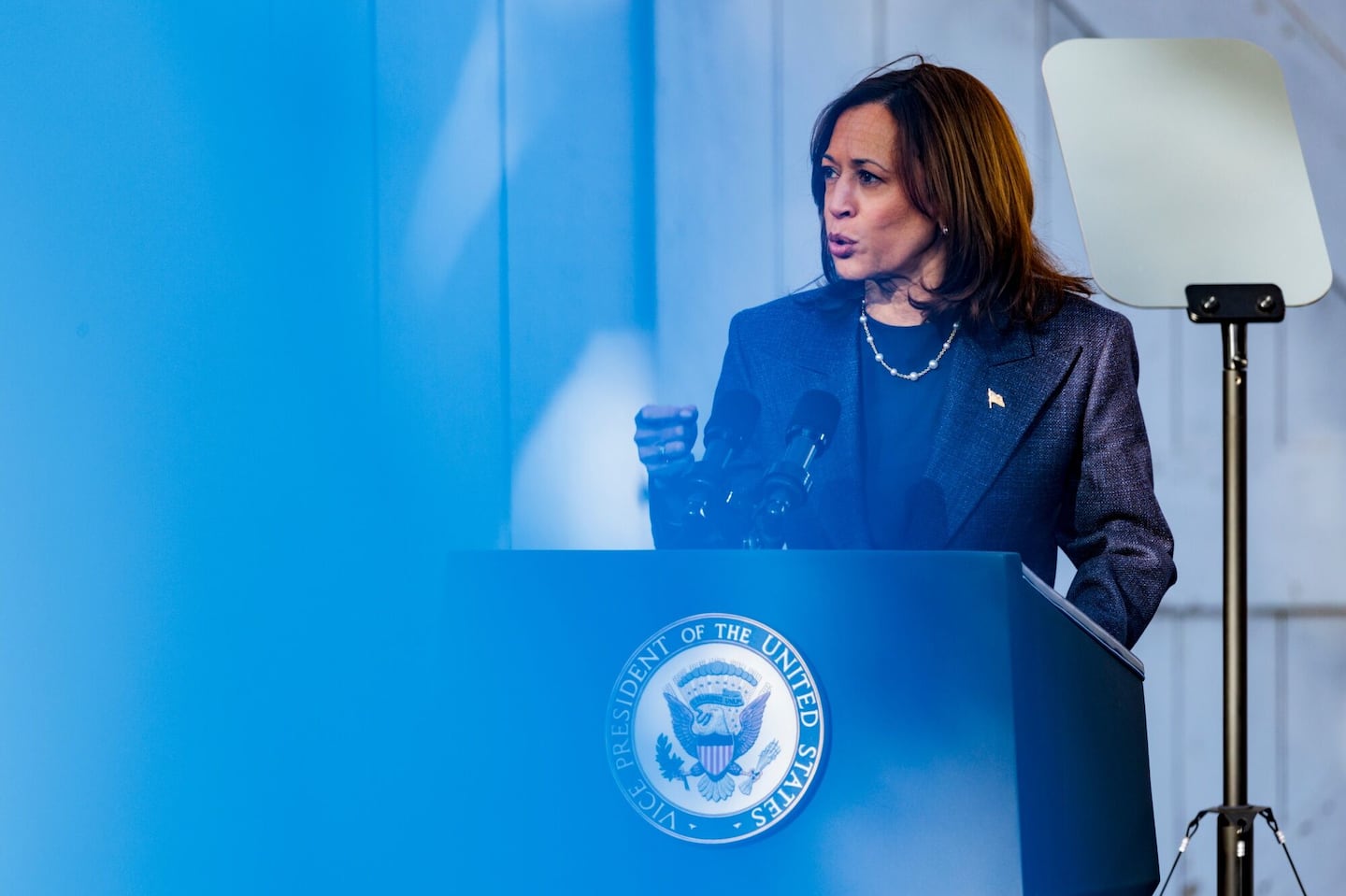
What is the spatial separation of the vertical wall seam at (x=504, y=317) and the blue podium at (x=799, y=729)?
3.47ft

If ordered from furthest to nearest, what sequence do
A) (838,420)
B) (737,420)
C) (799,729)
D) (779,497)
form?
(838,420)
(737,420)
(779,497)
(799,729)

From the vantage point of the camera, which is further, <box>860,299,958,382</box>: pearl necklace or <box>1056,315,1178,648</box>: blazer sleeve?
<box>860,299,958,382</box>: pearl necklace

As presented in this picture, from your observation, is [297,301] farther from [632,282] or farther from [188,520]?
[632,282]

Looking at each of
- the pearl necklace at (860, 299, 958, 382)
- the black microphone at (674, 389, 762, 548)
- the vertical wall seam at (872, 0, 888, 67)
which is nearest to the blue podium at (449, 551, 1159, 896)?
the black microphone at (674, 389, 762, 548)

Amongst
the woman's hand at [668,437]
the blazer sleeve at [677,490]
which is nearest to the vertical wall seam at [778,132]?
the blazer sleeve at [677,490]

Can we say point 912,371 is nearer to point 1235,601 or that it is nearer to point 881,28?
point 1235,601

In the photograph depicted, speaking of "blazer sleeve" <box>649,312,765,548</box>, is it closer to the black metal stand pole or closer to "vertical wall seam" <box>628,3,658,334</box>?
the black metal stand pole

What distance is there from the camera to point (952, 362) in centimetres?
130

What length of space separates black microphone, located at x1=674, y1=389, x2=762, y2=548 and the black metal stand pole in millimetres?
335

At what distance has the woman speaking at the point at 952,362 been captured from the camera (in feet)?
4.02

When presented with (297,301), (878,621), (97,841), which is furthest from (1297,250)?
(97,841)

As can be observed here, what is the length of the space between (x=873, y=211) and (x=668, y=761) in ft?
2.40

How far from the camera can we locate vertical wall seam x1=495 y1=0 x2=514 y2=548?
6.09 ft

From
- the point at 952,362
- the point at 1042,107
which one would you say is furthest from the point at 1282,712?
the point at 952,362
